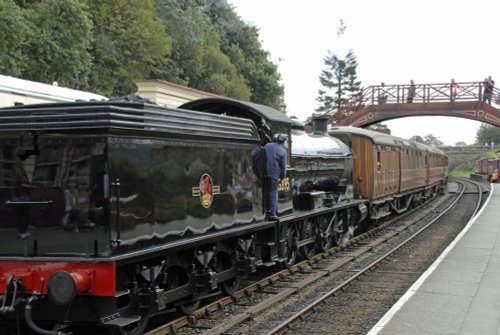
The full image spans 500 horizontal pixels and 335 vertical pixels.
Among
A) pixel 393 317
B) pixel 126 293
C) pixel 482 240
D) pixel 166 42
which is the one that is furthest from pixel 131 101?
pixel 166 42

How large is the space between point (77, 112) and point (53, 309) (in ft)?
6.20

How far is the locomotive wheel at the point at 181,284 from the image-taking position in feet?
21.5

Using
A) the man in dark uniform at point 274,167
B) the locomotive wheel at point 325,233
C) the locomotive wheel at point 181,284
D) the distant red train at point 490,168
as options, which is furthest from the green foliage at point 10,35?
Answer: the distant red train at point 490,168

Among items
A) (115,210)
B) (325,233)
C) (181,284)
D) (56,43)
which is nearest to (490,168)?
(56,43)

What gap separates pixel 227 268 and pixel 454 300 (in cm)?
317

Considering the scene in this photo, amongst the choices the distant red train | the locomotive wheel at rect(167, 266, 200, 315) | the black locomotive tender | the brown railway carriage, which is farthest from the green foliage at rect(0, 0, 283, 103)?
the distant red train

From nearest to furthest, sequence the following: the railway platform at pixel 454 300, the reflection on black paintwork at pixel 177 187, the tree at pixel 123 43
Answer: the reflection on black paintwork at pixel 177 187, the railway platform at pixel 454 300, the tree at pixel 123 43

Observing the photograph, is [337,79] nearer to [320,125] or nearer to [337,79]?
[337,79]

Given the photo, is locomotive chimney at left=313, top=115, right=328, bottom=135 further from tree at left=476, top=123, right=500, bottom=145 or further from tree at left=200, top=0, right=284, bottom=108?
tree at left=476, top=123, right=500, bottom=145

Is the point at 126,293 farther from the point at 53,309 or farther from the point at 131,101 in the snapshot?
the point at 131,101

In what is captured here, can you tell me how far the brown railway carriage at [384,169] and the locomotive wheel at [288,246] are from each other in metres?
5.16

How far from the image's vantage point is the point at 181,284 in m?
6.86

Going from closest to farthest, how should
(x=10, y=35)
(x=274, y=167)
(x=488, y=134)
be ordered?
(x=274, y=167), (x=10, y=35), (x=488, y=134)

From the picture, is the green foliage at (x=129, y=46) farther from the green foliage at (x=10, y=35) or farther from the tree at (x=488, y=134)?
the tree at (x=488, y=134)
